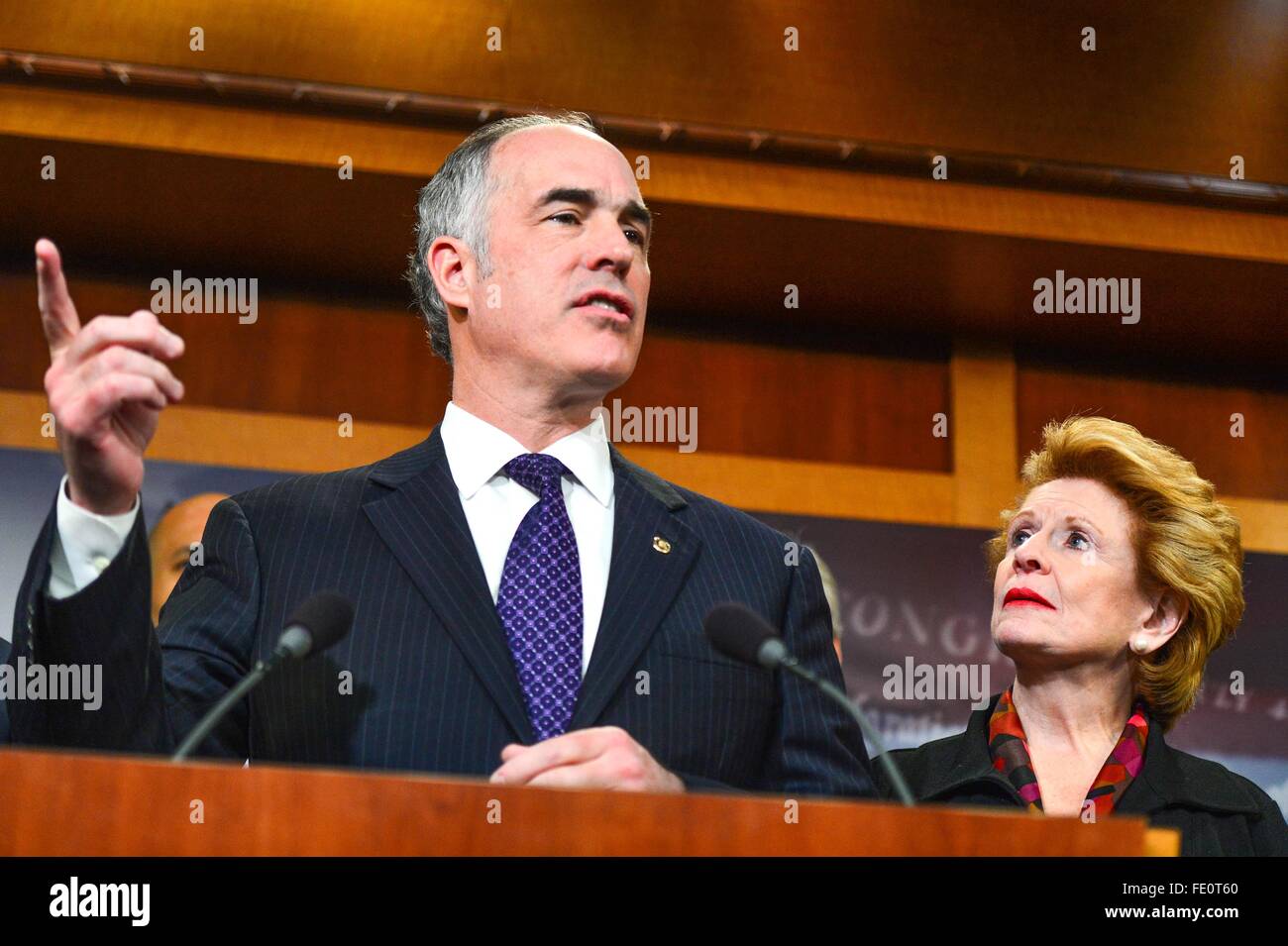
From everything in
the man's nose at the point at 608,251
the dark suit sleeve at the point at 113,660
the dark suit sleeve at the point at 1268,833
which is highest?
the man's nose at the point at 608,251

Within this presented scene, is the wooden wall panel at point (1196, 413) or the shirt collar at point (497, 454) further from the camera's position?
the wooden wall panel at point (1196, 413)

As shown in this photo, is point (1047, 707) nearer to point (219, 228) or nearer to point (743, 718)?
point (743, 718)

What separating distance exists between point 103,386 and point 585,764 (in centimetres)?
54

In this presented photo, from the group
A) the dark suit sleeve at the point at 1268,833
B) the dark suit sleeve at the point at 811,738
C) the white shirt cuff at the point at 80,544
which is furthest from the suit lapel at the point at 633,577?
the dark suit sleeve at the point at 1268,833

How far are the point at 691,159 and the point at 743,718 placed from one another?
77.7 inches

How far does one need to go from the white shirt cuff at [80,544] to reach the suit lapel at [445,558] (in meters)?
0.41

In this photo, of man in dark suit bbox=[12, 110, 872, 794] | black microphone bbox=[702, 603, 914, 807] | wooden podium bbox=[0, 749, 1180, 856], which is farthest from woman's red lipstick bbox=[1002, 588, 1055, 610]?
wooden podium bbox=[0, 749, 1180, 856]

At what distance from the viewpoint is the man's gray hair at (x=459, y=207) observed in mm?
2219

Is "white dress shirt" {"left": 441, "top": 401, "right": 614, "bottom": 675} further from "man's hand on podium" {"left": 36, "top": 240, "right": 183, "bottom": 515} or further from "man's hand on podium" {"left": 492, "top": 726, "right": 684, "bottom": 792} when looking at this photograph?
"man's hand on podium" {"left": 36, "top": 240, "right": 183, "bottom": 515}

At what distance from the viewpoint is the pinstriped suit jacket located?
68.4 inches

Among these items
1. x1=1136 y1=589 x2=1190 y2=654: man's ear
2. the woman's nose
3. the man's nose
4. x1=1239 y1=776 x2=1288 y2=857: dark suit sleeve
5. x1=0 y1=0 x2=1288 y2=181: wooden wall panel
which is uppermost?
x1=0 y1=0 x2=1288 y2=181: wooden wall panel

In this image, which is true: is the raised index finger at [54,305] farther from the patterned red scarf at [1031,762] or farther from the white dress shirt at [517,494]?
the patterned red scarf at [1031,762]

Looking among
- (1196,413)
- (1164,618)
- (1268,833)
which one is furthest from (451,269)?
(1196,413)
